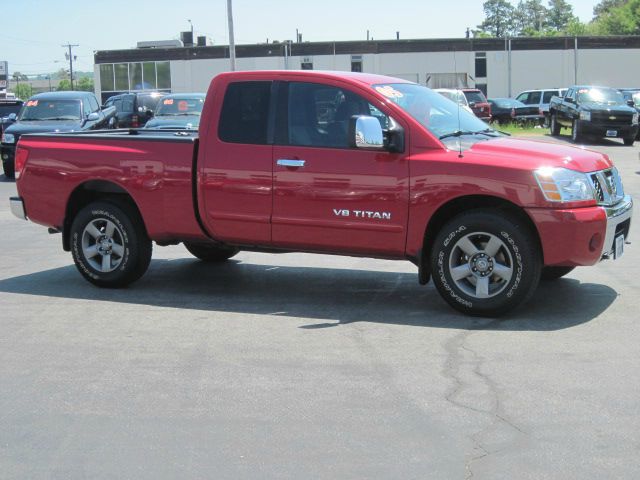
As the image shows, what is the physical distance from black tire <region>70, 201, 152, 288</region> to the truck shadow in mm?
155

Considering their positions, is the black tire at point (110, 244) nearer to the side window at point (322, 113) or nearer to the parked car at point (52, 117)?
the side window at point (322, 113)

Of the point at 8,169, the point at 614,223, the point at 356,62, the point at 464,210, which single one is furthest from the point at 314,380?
the point at 356,62

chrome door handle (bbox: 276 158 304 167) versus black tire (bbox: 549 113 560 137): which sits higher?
chrome door handle (bbox: 276 158 304 167)

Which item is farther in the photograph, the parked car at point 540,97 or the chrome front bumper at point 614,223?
the parked car at point 540,97

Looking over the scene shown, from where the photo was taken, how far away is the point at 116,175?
27.9ft

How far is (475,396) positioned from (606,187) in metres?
2.71

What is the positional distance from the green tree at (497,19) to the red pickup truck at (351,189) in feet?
566

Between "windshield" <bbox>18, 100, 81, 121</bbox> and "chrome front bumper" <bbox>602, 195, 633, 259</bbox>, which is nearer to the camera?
"chrome front bumper" <bbox>602, 195, 633, 259</bbox>

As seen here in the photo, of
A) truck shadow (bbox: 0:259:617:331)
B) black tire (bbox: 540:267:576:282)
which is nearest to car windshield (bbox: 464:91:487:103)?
truck shadow (bbox: 0:259:617:331)

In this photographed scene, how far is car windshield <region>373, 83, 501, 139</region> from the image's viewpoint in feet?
25.1

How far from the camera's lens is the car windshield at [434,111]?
7648 mm

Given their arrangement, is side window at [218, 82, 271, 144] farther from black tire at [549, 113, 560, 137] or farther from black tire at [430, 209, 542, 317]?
black tire at [549, 113, 560, 137]

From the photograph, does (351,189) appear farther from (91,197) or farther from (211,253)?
(211,253)

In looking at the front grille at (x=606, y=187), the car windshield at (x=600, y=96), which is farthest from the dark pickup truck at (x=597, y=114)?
the front grille at (x=606, y=187)
